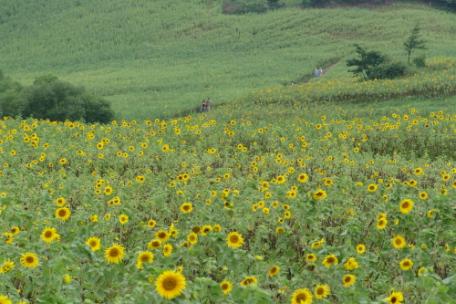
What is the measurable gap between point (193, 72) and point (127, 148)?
44.0m

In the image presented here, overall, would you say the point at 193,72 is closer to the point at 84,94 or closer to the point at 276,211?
the point at 84,94

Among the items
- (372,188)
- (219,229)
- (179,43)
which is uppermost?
(219,229)

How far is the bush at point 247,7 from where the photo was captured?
83625mm

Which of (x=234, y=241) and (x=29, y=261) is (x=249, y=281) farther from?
(x=29, y=261)

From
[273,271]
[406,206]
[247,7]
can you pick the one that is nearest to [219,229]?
[273,271]

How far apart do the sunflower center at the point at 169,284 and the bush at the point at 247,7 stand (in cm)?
8123

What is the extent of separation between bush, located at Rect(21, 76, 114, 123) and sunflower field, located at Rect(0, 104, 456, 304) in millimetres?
20514

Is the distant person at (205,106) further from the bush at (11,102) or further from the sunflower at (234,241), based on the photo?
the sunflower at (234,241)

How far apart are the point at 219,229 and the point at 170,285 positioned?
98.8 inches

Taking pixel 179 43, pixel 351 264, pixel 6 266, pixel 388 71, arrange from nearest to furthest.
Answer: pixel 6 266 → pixel 351 264 → pixel 388 71 → pixel 179 43

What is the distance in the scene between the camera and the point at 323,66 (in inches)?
2210

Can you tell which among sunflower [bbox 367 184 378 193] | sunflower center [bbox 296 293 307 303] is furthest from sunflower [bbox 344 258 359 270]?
sunflower [bbox 367 184 378 193]

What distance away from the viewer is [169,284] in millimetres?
5043

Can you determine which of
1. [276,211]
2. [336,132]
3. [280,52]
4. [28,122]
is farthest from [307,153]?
[280,52]
